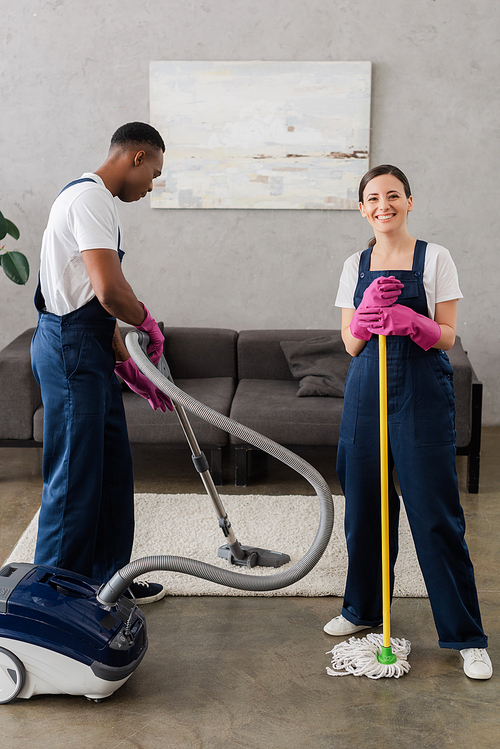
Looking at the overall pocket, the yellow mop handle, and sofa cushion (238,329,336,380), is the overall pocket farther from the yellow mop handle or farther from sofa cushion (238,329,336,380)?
sofa cushion (238,329,336,380)

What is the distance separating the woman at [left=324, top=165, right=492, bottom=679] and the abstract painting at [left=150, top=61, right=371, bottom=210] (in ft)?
7.38

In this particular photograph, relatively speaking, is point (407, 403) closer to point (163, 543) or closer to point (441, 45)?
point (163, 543)

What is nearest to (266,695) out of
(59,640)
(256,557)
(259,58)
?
(59,640)

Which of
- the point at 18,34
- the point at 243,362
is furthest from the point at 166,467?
the point at 18,34

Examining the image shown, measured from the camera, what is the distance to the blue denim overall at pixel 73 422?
6.40ft

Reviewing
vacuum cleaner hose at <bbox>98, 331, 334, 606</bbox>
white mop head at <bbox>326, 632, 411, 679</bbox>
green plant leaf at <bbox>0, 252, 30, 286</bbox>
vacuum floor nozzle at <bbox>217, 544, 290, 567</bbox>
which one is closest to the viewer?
vacuum cleaner hose at <bbox>98, 331, 334, 606</bbox>

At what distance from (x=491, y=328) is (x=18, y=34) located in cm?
332

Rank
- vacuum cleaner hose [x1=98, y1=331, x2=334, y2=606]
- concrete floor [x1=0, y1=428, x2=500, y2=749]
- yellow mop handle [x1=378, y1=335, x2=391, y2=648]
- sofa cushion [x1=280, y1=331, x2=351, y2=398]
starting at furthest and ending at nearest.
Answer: sofa cushion [x1=280, y1=331, x2=351, y2=398]
yellow mop handle [x1=378, y1=335, x2=391, y2=648]
concrete floor [x1=0, y1=428, x2=500, y2=749]
vacuum cleaner hose [x1=98, y1=331, x2=334, y2=606]

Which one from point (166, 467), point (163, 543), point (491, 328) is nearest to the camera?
point (163, 543)

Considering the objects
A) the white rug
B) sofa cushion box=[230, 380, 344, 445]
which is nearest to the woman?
the white rug

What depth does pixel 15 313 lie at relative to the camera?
4352 mm

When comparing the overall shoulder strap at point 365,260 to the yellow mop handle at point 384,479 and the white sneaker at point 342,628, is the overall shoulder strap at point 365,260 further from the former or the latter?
the white sneaker at point 342,628

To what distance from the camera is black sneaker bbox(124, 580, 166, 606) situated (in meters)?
2.33

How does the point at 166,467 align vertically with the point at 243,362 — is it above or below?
below
